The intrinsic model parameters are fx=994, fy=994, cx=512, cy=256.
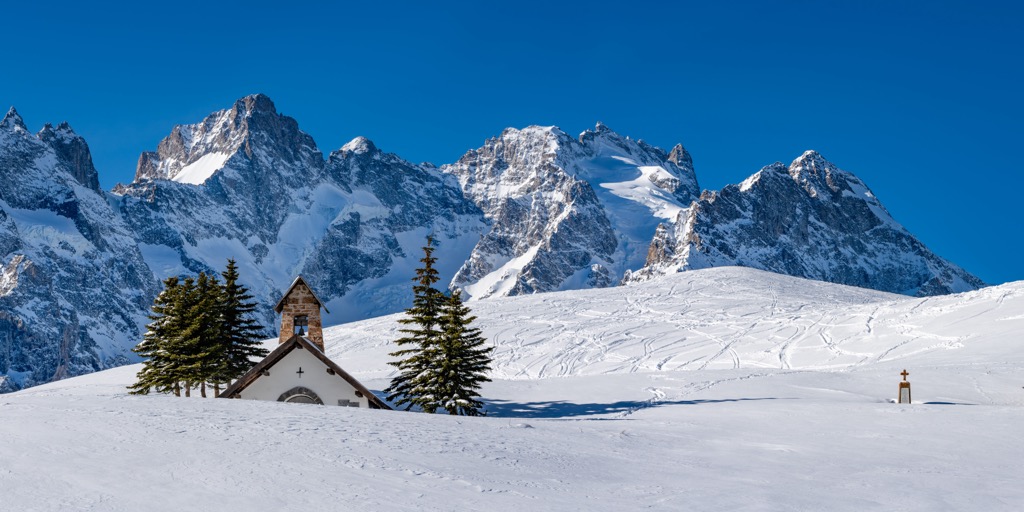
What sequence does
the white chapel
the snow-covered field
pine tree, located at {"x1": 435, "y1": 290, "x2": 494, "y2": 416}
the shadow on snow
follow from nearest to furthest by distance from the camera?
the snow-covered field < the white chapel < the shadow on snow < pine tree, located at {"x1": 435, "y1": 290, "x2": 494, "y2": 416}

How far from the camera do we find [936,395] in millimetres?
34062

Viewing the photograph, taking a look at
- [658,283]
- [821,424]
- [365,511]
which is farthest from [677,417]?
[658,283]

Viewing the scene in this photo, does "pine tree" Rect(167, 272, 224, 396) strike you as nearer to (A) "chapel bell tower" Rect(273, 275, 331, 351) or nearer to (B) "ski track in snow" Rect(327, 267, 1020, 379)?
(A) "chapel bell tower" Rect(273, 275, 331, 351)

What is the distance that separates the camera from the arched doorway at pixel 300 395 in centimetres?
2980

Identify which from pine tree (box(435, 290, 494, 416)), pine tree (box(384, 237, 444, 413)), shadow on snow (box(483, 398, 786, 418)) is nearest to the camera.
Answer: shadow on snow (box(483, 398, 786, 418))

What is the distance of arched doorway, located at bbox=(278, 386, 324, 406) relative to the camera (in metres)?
29.8

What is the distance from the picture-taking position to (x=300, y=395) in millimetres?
29906

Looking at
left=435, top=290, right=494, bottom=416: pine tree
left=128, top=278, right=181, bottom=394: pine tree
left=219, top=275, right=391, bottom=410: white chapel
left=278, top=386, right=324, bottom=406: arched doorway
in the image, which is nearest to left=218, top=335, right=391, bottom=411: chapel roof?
left=219, top=275, right=391, bottom=410: white chapel

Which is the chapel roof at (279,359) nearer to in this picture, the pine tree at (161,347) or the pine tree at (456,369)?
the pine tree at (456,369)

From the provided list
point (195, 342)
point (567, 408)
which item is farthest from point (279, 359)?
point (567, 408)

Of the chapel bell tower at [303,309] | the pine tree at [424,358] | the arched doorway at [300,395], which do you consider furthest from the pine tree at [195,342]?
the pine tree at [424,358]

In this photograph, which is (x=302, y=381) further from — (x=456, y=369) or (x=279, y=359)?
(x=456, y=369)

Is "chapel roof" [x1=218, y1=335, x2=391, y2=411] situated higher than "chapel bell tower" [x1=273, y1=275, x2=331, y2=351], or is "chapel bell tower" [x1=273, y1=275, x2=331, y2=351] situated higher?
"chapel bell tower" [x1=273, y1=275, x2=331, y2=351]

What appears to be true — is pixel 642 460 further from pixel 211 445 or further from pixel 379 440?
pixel 211 445
